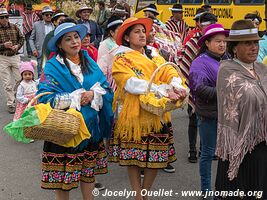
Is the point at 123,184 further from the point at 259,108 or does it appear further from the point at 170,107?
the point at 259,108

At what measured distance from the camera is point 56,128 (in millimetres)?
3119

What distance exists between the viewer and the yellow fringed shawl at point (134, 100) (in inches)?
144

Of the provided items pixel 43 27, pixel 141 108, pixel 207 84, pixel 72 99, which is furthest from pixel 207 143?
pixel 43 27

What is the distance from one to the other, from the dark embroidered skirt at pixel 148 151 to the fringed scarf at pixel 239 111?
74 centimetres

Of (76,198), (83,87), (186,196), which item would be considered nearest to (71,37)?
(83,87)

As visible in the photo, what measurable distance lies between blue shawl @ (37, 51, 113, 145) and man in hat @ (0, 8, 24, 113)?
15.9 feet

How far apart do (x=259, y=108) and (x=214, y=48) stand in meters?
1.22

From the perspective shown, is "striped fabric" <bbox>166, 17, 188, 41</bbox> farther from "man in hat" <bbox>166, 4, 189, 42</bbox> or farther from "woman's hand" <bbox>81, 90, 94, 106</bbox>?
"woman's hand" <bbox>81, 90, 94, 106</bbox>

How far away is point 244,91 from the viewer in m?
2.92

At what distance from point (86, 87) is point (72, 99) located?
0.73 ft

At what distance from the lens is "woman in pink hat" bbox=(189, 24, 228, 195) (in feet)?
12.8

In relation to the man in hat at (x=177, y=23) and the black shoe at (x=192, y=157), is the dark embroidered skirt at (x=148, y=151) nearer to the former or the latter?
the black shoe at (x=192, y=157)

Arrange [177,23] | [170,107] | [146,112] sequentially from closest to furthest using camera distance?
[170,107]
[146,112]
[177,23]

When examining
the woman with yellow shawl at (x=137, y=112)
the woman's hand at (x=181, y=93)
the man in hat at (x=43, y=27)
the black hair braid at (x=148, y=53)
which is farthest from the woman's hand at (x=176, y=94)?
the man in hat at (x=43, y=27)
